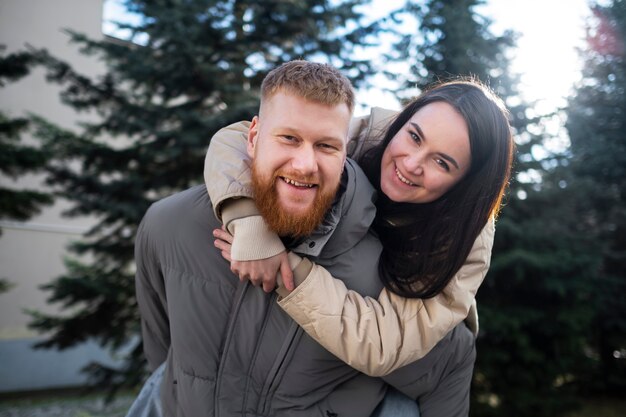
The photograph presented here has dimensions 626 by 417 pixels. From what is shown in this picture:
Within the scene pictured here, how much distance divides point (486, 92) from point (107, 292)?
4.84 m

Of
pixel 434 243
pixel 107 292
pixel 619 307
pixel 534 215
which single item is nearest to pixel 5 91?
pixel 107 292

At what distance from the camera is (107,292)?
5.75 m

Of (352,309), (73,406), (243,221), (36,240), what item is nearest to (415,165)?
(352,309)

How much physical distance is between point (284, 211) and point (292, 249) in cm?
20

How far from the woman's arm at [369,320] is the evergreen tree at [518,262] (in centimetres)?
453

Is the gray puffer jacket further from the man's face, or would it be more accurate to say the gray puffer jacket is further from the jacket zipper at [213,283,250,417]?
the man's face

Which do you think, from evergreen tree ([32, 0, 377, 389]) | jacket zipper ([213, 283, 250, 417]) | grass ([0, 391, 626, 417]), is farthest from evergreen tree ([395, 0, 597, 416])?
jacket zipper ([213, 283, 250, 417])

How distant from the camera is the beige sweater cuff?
1948 millimetres

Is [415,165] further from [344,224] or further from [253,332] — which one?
[253,332]

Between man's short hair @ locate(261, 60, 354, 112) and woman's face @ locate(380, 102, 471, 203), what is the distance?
543mm

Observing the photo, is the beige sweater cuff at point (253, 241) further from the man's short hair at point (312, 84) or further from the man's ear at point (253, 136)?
the man's short hair at point (312, 84)

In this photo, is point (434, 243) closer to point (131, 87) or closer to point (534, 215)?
point (131, 87)

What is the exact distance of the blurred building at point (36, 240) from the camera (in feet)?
37.6

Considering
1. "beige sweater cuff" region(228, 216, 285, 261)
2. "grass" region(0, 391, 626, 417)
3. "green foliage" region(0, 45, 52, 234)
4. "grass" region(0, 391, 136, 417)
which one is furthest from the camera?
"grass" region(0, 391, 136, 417)
